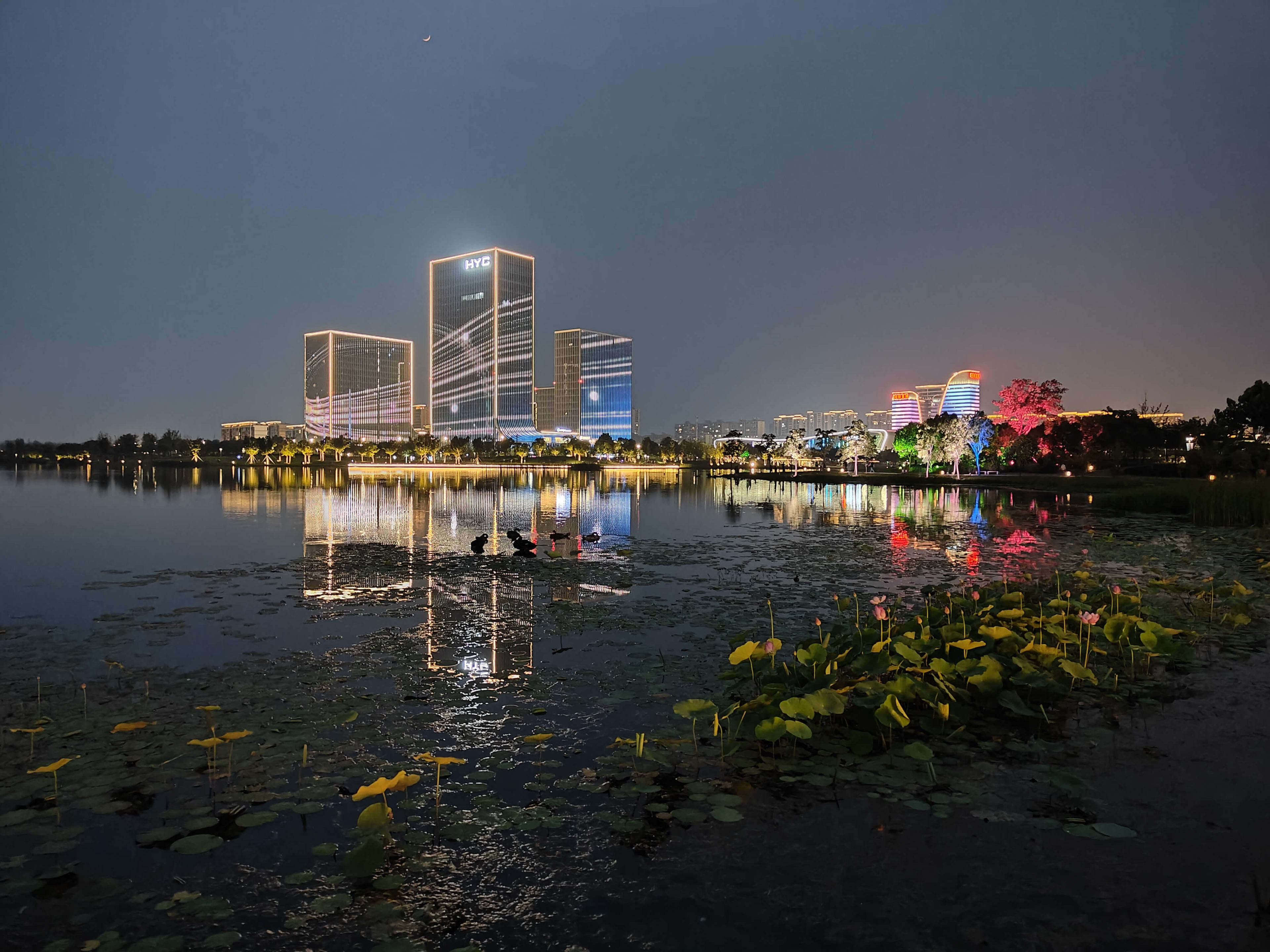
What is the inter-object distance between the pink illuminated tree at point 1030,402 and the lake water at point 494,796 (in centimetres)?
6532

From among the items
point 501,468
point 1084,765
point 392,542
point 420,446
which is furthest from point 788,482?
point 420,446

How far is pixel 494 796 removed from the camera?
5355mm

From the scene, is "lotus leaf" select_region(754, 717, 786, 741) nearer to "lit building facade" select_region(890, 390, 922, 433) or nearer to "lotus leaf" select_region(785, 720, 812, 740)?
"lotus leaf" select_region(785, 720, 812, 740)

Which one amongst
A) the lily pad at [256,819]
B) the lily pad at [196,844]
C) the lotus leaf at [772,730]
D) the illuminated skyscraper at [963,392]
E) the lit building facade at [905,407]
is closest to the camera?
the lily pad at [196,844]

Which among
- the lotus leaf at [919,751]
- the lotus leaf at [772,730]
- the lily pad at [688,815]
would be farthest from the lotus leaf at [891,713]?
the lily pad at [688,815]

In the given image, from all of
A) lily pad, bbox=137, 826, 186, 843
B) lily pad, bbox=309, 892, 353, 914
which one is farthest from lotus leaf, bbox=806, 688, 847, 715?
lily pad, bbox=137, 826, 186, 843

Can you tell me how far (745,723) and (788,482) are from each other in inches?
2694

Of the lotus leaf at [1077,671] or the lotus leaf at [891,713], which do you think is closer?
the lotus leaf at [891,713]

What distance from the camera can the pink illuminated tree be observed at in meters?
73.9

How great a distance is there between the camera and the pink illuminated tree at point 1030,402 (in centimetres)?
7388

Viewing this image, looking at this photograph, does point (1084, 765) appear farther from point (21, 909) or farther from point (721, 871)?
point (21, 909)

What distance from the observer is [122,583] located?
14648 millimetres

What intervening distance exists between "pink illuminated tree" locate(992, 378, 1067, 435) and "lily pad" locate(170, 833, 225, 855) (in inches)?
3197

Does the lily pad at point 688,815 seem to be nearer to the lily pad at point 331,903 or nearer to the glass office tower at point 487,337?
the lily pad at point 331,903
